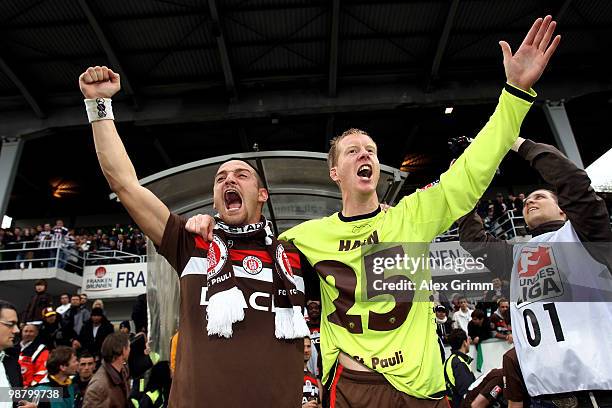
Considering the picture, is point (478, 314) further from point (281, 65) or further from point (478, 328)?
point (281, 65)

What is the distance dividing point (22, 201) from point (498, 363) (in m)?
27.6

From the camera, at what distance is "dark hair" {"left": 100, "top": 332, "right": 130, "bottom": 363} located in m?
5.30

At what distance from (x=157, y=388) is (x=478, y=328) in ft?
20.2

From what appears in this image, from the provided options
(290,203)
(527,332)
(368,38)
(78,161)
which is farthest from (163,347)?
(78,161)

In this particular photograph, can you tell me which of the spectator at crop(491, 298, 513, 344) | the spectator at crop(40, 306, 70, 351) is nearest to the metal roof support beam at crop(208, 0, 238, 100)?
the spectator at crop(40, 306, 70, 351)

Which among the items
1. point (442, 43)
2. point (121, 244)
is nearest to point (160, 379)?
point (442, 43)

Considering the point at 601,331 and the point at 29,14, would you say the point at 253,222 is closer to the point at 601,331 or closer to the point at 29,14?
the point at 601,331

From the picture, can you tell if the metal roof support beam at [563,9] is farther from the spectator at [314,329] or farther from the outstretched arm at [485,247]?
the outstretched arm at [485,247]

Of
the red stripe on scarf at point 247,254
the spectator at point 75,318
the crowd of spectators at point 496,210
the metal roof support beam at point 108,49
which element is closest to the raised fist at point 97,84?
the red stripe on scarf at point 247,254

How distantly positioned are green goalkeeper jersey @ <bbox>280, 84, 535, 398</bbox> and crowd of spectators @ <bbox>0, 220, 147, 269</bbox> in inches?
709

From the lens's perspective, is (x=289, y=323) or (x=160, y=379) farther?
(x=160, y=379)

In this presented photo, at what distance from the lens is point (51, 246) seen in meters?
18.9

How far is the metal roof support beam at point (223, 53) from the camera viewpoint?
48.9 feet

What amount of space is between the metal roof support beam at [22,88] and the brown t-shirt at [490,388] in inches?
684
